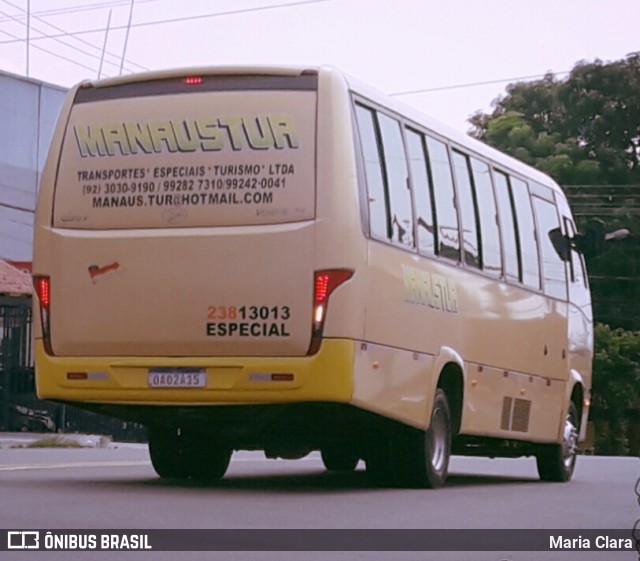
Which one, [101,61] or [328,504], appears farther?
[101,61]

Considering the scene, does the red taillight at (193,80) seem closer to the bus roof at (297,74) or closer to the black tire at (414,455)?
the bus roof at (297,74)

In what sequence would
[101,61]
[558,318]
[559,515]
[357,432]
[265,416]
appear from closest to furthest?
[559,515] → [265,416] → [357,432] → [558,318] → [101,61]

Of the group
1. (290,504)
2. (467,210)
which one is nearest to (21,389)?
(467,210)

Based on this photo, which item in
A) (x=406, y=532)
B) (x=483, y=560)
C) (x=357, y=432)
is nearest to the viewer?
(x=483, y=560)

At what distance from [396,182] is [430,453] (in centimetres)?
231

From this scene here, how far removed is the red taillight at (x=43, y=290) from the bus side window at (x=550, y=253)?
623cm

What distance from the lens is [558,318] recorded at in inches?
758

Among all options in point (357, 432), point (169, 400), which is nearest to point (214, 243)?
point (169, 400)

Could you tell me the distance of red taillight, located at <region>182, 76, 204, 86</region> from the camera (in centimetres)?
1434

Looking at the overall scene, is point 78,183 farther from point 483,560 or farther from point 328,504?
point 483,560

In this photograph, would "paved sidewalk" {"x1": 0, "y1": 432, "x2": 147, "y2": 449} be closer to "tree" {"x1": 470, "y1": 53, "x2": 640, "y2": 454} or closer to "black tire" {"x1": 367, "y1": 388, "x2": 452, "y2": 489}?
"black tire" {"x1": 367, "y1": 388, "x2": 452, "y2": 489}

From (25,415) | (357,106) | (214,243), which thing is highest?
(357,106)

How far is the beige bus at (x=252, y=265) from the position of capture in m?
13.7

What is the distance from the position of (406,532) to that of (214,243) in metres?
3.67
